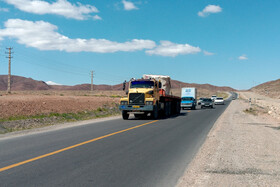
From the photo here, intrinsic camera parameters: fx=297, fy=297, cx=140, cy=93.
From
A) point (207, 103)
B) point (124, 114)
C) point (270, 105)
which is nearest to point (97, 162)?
point (124, 114)

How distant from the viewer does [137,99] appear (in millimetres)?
21672

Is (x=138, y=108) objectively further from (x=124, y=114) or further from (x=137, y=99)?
(x=124, y=114)

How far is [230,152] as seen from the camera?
8758 millimetres

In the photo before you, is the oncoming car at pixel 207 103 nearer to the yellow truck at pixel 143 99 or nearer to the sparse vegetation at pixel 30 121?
the yellow truck at pixel 143 99

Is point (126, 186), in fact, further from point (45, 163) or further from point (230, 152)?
point (230, 152)

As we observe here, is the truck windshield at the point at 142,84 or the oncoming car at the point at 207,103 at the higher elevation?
the truck windshield at the point at 142,84

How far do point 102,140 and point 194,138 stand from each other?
371cm

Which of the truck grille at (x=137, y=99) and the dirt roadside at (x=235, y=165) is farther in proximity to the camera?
the truck grille at (x=137, y=99)

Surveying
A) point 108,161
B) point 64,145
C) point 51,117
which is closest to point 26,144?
point 64,145

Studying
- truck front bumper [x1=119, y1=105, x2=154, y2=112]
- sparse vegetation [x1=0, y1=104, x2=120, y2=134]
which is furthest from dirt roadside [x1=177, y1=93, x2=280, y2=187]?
sparse vegetation [x1=0, y1=104, x2=120, y2=134]

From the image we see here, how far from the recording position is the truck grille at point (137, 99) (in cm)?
2159

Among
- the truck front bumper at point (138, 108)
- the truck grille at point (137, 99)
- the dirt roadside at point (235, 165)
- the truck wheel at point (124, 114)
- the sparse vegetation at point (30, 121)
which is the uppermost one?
the truck grille at point (137, 99)

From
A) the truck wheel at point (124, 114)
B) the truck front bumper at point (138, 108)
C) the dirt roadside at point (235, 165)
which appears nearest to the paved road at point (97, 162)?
the dirt roadside at point (235, 165)

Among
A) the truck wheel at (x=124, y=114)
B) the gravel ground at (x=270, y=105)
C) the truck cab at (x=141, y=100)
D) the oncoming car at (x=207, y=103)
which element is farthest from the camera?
the oncoming car at (x=207, y=103)
